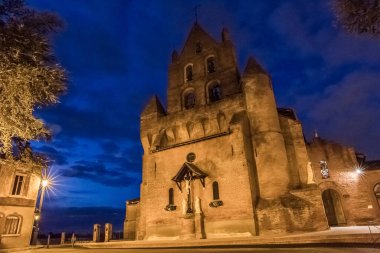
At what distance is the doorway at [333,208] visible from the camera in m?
21.7

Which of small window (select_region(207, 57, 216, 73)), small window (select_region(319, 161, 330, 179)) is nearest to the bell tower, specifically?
small window (select_region(207, 57, 216, 73))

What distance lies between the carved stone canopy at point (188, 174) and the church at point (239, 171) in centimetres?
8

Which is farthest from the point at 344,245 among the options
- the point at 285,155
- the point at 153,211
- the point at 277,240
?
the point at 153,211

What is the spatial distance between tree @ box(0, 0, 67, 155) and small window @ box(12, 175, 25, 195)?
414 inches

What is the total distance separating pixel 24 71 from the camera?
9570 mm

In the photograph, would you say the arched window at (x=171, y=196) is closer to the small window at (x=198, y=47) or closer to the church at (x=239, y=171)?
the church at (x=239, y=171)

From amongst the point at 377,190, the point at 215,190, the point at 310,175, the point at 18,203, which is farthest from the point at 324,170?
the point at 18,203

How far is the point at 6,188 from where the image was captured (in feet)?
60.2

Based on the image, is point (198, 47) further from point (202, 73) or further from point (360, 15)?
point (360, 15)

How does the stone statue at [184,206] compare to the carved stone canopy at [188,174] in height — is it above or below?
below

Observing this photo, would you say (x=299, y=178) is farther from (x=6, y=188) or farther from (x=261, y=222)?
(x=6, y=188)

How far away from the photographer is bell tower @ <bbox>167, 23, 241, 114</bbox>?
24547mm

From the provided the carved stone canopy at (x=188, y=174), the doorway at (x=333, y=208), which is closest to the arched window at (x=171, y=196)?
the carved stone canopy at (x=188, y=174)

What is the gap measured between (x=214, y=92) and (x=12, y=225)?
67.7ft
